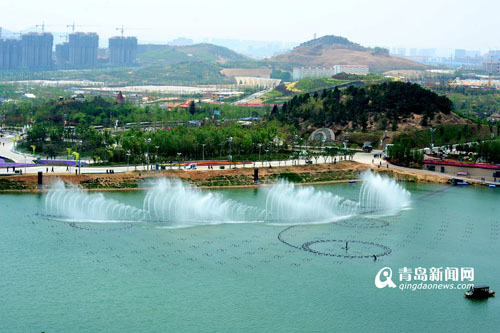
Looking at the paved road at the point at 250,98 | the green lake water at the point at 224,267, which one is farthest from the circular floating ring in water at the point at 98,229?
the paved road at the point at 250,98

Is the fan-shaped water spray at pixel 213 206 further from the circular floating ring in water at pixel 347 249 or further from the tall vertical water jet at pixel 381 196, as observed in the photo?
the circular floating ring in water at pixel 347 249

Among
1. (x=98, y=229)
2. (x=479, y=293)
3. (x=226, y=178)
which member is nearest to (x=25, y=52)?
(x=226, y=178)

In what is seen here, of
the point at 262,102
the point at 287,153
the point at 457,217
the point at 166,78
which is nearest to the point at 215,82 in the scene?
the point at 166,78

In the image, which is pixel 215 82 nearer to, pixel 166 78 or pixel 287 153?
pixel 166 78

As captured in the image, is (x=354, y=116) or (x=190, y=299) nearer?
(x=190, y=299)

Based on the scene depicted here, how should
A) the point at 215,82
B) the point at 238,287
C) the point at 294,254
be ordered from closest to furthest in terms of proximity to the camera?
the point at 238,287, the point at 294,254, the point at 215,82

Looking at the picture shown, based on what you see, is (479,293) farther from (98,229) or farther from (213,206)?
(98,229)

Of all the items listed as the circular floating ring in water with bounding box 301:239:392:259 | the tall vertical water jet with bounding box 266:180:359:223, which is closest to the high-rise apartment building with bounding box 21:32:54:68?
the tall vertical water jet with bounding box 266:180:359:223
